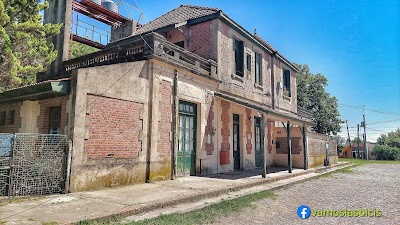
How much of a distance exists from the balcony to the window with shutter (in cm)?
245

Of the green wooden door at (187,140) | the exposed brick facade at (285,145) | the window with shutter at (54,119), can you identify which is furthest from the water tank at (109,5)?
the exposed brick facade at (285,145)

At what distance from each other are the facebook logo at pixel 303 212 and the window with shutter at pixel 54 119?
260 inches

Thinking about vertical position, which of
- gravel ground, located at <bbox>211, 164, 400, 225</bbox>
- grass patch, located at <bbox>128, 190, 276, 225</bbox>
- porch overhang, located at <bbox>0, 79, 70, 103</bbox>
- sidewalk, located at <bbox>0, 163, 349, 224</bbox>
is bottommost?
gravel ground, located at <bbox>211, 164, 400, 225</bbox>

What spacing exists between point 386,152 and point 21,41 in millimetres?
46251

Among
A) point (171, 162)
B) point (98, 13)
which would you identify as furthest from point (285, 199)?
point (98, 13)

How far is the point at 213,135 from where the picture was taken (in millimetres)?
11727

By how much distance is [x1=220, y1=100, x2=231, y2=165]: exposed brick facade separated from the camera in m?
12.2

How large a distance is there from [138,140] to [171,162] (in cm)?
156

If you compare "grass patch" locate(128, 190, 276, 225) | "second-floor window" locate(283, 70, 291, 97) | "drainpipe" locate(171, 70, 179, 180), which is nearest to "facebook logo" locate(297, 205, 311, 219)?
"grass patch" locate(128, 190, 276, 225)

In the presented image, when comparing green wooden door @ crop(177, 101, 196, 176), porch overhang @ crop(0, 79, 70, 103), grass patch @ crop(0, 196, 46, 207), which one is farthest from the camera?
green wooden door @ crop(177, 101, 196, 176)

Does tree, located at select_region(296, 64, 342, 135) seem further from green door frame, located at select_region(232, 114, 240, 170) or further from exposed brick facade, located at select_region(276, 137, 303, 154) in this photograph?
green door frame, located at select_region(232, 114, 240, 170)

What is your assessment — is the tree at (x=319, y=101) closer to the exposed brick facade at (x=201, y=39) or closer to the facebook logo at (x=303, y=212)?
the exposed brick facade at (x=201, y=39)

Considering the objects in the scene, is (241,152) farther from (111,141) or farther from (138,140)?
(111,141)

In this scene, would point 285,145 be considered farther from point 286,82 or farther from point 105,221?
point 105,221
